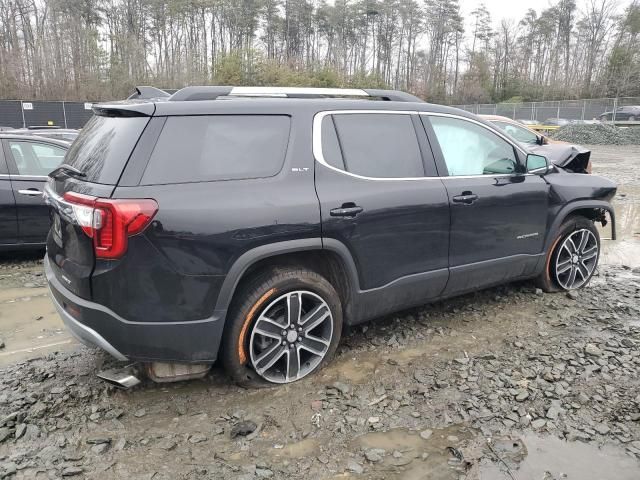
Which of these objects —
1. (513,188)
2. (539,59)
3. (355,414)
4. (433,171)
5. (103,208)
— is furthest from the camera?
(539,59)

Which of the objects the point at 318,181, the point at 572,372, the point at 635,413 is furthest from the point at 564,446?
the point at 318,181

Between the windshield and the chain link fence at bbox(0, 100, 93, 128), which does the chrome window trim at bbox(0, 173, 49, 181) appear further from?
the chain link fence at bbox(0, 100, 93, 128)

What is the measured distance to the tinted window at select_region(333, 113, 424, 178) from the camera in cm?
347

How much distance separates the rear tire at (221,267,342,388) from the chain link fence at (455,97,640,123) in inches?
1285

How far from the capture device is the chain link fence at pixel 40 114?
949 inches

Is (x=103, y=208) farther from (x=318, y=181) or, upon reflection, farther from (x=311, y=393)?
(x=311, y=393)

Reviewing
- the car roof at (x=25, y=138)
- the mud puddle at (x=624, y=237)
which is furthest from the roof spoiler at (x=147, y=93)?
the mud puddle at (x=624, y=237)

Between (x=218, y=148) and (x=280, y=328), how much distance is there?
1.20 metres

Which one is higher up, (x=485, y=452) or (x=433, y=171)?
(x=433, y=171)

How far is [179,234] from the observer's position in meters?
2.75

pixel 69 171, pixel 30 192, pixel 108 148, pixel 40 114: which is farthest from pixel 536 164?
pixel 40 114

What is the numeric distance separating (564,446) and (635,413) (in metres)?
0.64

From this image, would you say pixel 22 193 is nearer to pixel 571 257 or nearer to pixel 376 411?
pixel 376 411

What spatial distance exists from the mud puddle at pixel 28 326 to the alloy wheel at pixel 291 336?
175 centimetres
